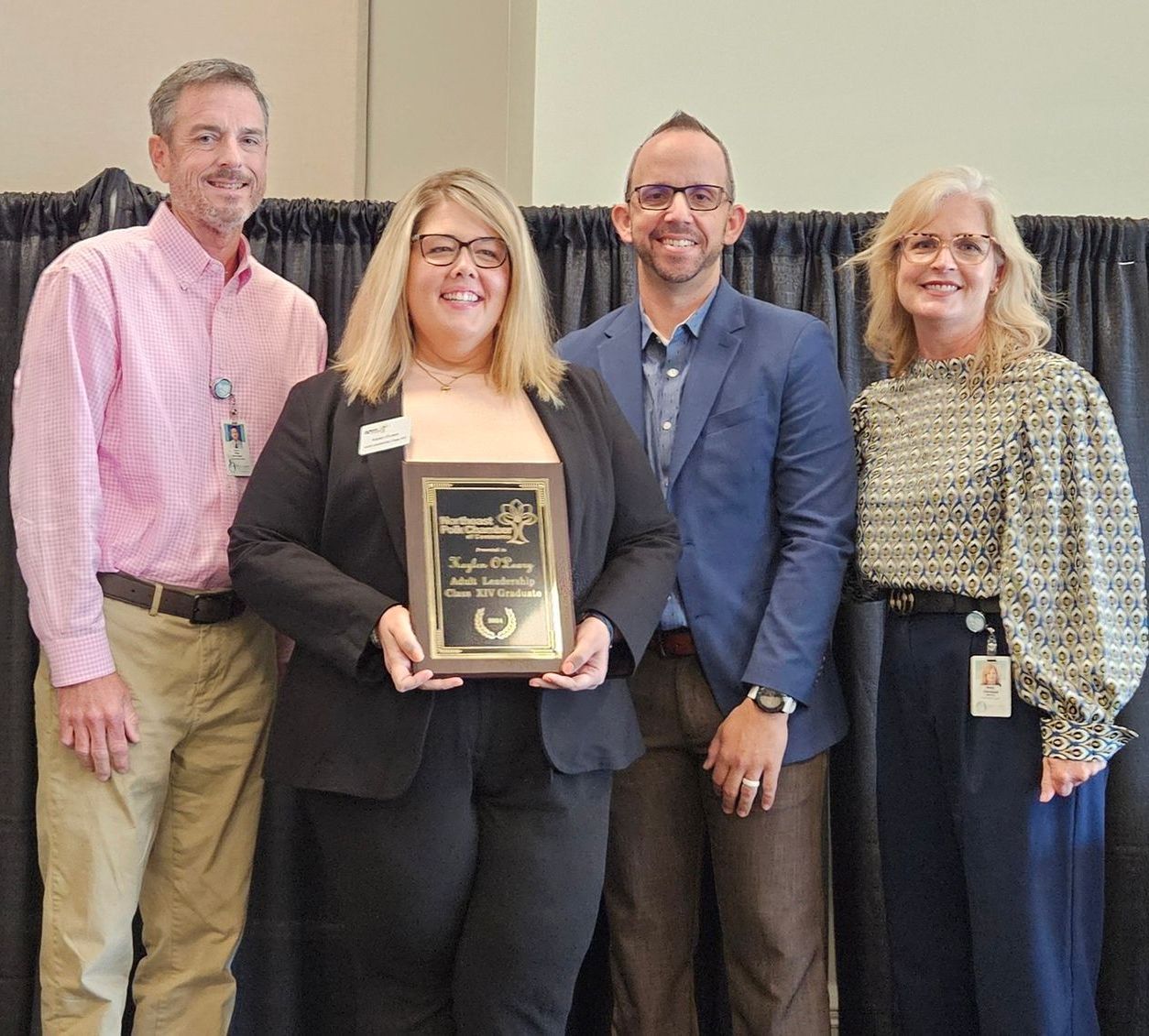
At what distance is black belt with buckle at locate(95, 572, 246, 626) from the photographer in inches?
75.8

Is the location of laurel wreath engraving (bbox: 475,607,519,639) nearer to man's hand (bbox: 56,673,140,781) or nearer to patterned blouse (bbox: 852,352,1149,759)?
man's hand (bbox: 56,673,140,781)

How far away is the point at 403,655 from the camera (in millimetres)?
1535

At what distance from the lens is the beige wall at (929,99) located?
9.86 feet

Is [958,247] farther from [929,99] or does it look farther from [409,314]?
[929,99]

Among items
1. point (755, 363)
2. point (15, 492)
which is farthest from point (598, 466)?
point (15, 492)

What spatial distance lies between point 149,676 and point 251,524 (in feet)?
1.37

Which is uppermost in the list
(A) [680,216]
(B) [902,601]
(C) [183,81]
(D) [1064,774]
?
(C) [183,81]

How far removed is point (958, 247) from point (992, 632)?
68 cm

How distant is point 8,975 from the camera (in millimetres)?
2568

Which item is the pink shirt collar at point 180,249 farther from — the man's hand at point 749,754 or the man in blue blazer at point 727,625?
the man's hand at point 749,754

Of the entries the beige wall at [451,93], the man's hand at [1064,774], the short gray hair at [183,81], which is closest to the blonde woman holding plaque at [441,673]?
the short gray hair at [183,81]

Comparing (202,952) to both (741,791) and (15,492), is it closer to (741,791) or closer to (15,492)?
(15,492)

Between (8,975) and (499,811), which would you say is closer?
(499,811)

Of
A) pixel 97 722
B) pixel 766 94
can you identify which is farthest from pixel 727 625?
pixel 766 94
